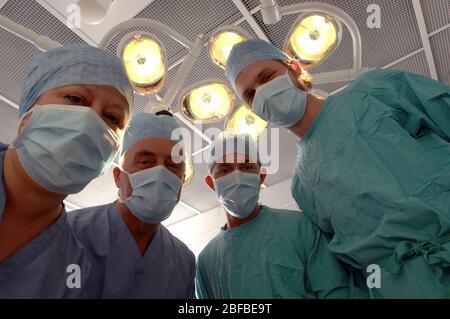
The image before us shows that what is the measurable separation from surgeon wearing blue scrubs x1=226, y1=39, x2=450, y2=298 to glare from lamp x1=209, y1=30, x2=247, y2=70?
0.64 feet

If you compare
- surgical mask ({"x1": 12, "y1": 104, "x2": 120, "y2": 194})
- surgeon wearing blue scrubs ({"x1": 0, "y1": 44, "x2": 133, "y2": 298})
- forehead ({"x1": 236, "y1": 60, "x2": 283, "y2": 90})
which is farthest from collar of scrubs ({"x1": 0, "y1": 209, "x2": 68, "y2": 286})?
forehead ({"x1": 236, "y1": 60, "x2": 283, "y2": 90})

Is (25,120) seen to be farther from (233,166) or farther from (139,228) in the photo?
(233,166)

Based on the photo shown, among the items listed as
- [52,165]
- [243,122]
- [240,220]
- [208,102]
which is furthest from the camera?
[243,122]

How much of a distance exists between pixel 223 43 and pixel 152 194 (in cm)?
84

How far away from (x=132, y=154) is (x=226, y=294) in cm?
69

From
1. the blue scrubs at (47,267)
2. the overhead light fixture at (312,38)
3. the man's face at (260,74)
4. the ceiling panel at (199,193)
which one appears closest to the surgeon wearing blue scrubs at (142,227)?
the blue scrubs at (47,267)

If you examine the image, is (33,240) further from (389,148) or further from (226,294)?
(389,148)

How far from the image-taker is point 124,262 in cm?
117

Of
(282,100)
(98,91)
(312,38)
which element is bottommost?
(98,91)

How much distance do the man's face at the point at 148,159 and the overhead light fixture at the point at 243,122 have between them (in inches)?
22.1

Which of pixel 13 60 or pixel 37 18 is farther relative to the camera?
pixel 13 60

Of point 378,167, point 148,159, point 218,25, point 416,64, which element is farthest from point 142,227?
point 416,64

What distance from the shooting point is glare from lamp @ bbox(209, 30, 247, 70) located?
64.7 inches

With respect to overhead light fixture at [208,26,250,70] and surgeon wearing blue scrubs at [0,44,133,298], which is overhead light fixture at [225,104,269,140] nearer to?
overhead light fixture at [208,26,250,70]
